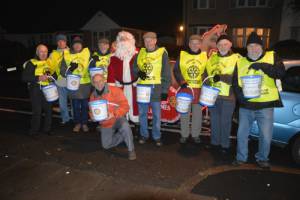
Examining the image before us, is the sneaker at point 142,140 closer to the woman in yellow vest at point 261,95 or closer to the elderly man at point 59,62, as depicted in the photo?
the woman in yellow vest at point 261,95

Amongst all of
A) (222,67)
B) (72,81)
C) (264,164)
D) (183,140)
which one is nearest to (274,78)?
(222,67)

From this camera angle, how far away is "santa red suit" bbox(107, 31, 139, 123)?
6.20 m

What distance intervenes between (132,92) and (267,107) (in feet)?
9.18

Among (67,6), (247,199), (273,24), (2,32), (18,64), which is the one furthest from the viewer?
(2,32)

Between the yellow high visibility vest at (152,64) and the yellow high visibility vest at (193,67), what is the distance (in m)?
0.42

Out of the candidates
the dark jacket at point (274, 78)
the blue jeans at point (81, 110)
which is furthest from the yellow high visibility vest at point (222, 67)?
the blue jeans at point (81, 110)

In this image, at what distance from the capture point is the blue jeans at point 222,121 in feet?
17.7

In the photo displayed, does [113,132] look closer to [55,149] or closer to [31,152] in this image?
[55,149]

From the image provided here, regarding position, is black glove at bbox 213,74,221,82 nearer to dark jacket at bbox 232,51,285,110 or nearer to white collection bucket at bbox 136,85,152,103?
dark jacket at bbox 232,51,285,110

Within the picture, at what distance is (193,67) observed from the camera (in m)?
5.60

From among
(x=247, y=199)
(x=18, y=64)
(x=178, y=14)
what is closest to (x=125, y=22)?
(x=178, y=14)

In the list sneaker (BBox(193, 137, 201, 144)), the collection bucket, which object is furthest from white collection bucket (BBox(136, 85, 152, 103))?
sneaker (BBox(193, 137, 201, 144))

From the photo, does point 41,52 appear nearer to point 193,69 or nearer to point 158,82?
point 158,82

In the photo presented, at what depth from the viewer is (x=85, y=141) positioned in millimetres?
6270
